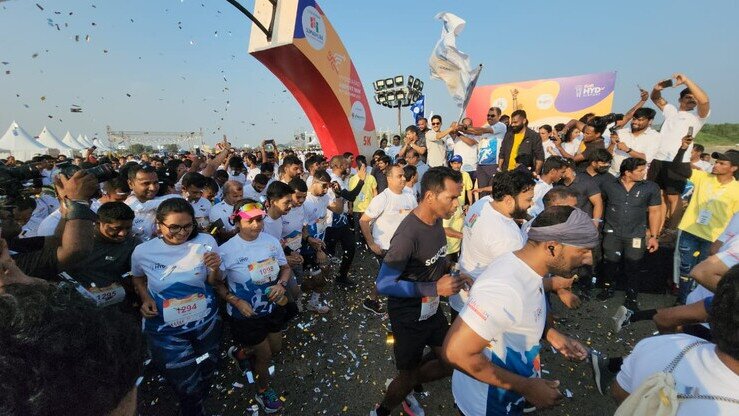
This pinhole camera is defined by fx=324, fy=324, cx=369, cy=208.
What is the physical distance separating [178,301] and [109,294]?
766mm

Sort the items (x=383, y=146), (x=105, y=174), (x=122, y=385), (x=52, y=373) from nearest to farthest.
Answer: (x=52, y=373) → (x=122, y=385) → (x=105, y=174) → (x=383, y=146)

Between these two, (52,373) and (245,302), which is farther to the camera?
(245,302)

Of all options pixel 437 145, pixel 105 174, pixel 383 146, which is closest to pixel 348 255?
pixel 105 174

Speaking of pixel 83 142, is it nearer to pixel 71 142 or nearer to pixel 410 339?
pixel 71 142

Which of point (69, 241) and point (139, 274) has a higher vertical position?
point (69, 241)

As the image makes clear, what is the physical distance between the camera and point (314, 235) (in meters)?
5.23

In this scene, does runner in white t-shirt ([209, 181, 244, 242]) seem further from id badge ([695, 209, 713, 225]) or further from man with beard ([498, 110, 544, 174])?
id badge ([695, 209, 713, 225])

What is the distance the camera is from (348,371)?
356 cm

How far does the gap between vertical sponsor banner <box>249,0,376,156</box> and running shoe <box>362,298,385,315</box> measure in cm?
801

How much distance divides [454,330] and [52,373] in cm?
153

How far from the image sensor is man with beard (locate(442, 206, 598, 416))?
1.63m

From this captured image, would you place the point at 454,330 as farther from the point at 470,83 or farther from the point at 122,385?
the point at 470,83

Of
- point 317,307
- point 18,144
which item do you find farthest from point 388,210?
point 18,144

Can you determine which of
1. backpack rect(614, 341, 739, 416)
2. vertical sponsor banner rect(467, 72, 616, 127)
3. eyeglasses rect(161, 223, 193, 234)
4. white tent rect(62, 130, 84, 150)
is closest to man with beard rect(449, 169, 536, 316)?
backpack rect(614, 341, 739, 416)
